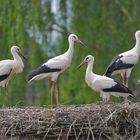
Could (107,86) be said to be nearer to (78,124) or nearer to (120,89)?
(120,89)

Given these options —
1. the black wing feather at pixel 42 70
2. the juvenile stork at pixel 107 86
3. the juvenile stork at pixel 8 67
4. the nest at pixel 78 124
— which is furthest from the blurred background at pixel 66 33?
the nest at pixel 78 124

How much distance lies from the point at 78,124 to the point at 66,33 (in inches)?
251

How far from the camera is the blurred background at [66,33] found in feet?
61.3

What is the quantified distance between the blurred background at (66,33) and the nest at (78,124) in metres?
5.05

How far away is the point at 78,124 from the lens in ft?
43.2

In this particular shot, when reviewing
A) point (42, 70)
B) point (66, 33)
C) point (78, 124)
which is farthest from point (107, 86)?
point (66, 33)

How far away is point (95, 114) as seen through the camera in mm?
13227

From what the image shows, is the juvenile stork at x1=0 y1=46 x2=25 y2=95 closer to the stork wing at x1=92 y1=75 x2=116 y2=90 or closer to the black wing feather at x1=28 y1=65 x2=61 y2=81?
Answer: the black wing feather at x1=28 y1=65 x2=61 y2=81

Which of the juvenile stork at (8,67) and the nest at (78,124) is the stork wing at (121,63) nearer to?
the juvenile stork at (8,67)

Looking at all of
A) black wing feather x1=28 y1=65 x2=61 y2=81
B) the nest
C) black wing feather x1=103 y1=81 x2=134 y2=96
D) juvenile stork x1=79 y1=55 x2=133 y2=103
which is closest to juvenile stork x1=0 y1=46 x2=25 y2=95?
black wing feather x1=28 y1=65 x2=61 y2=81

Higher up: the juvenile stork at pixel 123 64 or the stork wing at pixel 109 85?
the juvenile stork at pixel 123 64

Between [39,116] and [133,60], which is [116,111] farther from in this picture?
[133,60]

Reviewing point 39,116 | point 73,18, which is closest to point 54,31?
point 73,18

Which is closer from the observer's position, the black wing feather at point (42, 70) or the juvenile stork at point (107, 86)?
the juvenile stork at point (107, 86)
